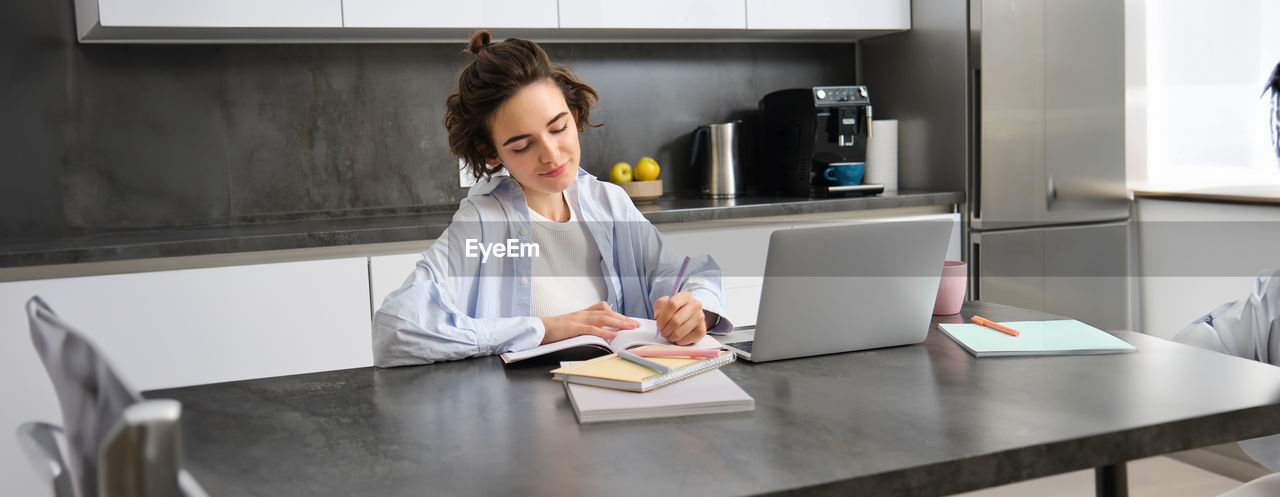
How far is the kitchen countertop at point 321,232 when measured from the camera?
2.26 metres

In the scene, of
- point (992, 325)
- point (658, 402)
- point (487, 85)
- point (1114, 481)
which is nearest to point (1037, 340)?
point (992, 325)

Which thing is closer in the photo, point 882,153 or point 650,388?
point 650,388

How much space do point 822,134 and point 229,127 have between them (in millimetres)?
1816

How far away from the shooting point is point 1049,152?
3078 mm

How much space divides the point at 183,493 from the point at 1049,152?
301 cm

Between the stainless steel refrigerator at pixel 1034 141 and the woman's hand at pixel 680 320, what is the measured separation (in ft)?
6.37

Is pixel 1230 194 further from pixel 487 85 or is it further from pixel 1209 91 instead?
pixel 487 85

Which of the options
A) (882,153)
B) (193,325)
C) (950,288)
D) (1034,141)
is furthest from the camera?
(882,153)

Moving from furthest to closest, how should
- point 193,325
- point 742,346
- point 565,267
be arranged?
point 193,325
point 565,267
point 742,346

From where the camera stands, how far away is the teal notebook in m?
1.27

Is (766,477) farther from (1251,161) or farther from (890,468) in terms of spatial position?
(1251,161)

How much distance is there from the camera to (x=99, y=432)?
1.96 ft

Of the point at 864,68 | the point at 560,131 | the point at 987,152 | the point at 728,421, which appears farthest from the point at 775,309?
the point at 864,68

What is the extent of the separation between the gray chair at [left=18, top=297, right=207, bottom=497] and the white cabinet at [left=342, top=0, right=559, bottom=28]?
6.47 feet
